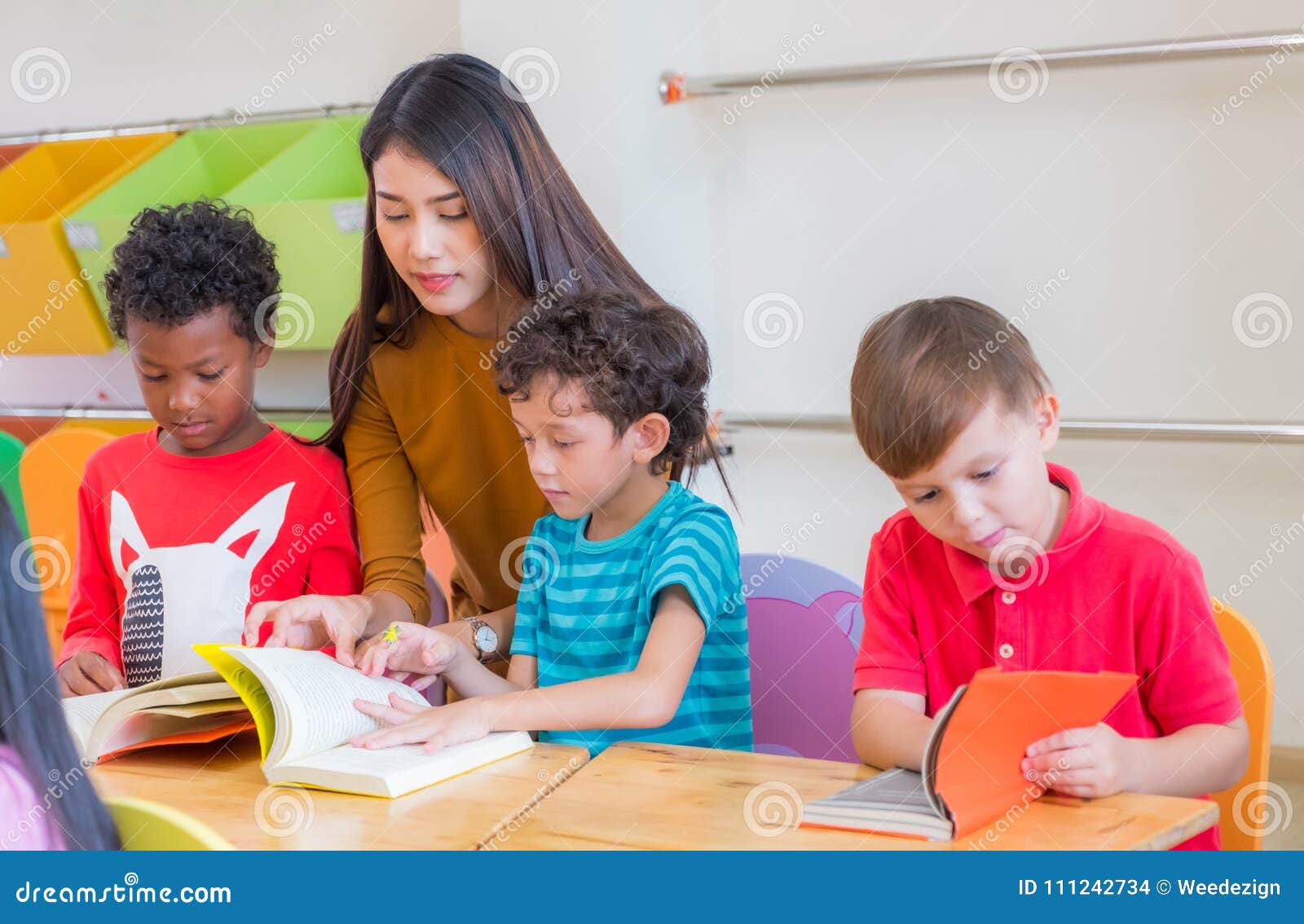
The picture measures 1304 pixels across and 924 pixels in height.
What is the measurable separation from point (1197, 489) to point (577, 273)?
3.55 feet

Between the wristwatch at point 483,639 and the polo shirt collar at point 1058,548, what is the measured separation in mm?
510

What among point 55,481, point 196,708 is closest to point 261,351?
point 196,708

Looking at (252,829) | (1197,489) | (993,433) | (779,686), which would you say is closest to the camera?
(252,829)

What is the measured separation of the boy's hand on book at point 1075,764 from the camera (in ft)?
2.70

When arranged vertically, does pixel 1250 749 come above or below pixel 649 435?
below

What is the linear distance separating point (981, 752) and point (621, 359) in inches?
22.0

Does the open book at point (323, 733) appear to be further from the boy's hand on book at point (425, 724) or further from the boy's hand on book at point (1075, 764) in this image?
the boy's hand on book at point (1075, 764)

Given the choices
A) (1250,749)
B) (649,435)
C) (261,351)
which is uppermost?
(261,351)

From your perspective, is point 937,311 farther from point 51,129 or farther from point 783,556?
point 51,129

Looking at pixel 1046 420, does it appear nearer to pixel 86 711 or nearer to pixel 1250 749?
pixel 1250 749

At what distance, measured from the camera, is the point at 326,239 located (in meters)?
2.02

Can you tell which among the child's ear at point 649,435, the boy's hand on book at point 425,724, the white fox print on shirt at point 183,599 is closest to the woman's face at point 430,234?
the child's ear at point 649,435

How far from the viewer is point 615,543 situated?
1.21m
